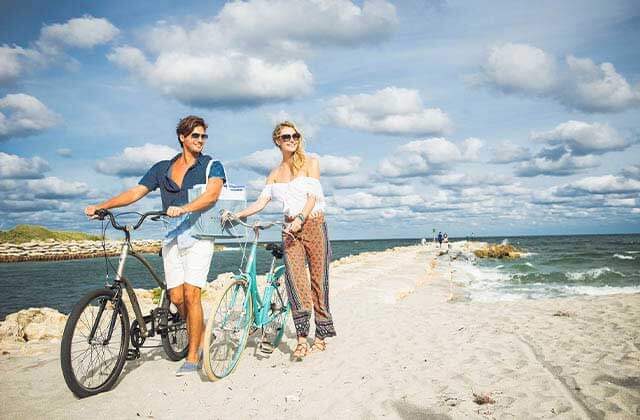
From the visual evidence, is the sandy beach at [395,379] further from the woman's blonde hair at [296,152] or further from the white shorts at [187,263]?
the woman's blonde hair at [296,152]

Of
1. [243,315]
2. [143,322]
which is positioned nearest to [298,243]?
[243,315]

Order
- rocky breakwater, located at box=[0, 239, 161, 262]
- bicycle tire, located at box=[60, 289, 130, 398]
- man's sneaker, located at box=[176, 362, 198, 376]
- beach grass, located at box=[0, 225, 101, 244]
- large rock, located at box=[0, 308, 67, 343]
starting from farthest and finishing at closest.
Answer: beach grass, located at box=[0, 225, 101, 244], rocky breakwater, located at box=[0, 239, 161, 262], large rock, located at box=[0, 308, 67, 343], man's sneaker, located at box=[176, 362, 198, 376], bicycle tire, located at box=[60, 289, 130, 398]

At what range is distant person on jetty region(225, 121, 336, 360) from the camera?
16.6ft

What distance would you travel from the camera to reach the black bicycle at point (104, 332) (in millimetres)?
3664

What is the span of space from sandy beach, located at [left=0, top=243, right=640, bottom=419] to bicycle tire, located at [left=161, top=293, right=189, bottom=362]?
0.19 metres

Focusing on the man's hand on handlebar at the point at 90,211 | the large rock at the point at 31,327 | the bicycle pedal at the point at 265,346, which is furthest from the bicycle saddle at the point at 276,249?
the large rock at the point at 31,327

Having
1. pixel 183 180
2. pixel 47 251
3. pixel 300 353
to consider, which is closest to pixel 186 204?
pixel 183 180

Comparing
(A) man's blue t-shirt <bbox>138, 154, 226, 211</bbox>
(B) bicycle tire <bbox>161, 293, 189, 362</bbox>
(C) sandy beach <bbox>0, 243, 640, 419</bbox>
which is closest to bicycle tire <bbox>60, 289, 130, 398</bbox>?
(C) sandy beach <bbox>0, 243, 640, 419</bbox>

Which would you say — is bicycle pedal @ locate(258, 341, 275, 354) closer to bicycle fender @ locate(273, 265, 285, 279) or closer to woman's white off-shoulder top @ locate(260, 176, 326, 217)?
bicycle fender @ locate(273, 265, 285, 279)

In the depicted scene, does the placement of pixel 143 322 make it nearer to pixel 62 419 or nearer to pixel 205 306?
pixel 62 419

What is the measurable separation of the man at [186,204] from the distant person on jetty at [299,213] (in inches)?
31.4

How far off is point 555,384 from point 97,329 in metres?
4.33

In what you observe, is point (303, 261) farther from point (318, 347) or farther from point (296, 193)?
point (318, 347)

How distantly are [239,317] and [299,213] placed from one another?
4.39ft
